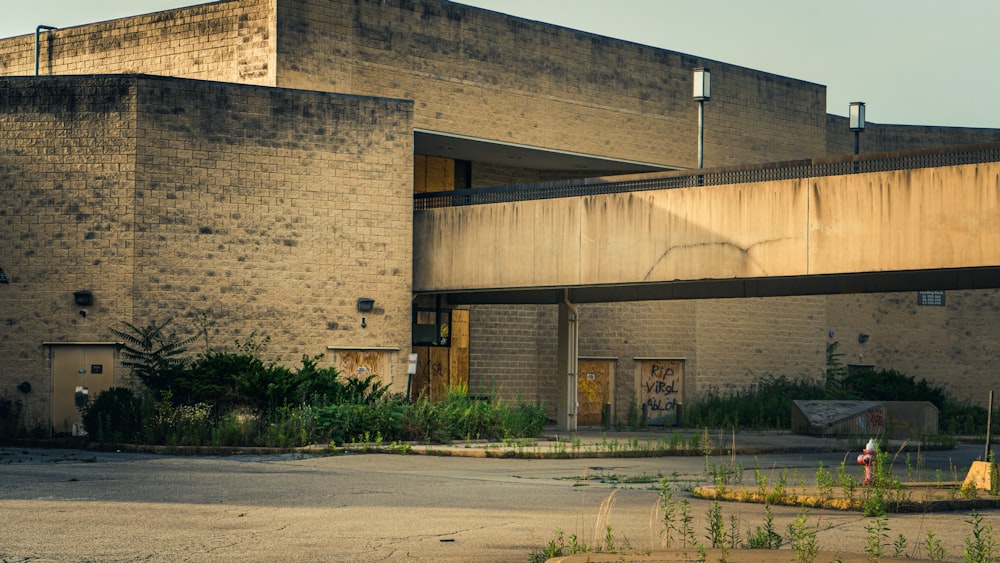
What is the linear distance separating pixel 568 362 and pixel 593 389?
604cm

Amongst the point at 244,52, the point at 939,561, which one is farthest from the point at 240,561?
the point at 244,52

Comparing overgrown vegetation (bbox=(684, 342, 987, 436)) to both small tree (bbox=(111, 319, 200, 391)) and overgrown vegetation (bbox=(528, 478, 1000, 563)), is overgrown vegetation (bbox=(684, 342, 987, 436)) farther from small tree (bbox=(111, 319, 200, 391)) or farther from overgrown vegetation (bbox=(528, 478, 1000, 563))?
overgrown vegetation (bbox=(528, 478, 1000, 563))

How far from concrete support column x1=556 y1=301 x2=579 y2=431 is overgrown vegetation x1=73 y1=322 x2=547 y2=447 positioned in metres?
5.13

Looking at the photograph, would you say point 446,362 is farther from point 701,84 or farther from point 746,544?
point 746,544

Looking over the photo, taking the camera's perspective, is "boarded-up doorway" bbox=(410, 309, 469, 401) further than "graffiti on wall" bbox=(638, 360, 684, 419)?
No

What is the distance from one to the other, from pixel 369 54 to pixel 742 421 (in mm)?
15885

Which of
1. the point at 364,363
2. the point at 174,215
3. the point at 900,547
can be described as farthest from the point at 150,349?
the point at 900,547

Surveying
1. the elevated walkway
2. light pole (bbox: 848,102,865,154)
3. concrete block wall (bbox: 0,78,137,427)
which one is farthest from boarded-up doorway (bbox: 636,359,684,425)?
concrete block wall (bbox: 0,78,137,427)

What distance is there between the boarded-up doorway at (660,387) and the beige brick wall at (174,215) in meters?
12.5

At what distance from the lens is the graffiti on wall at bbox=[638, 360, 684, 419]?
40562 millimetres

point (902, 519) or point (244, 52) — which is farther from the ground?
point (244, 52)

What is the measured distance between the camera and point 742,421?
1535 inches

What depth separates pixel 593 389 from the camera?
131 feet

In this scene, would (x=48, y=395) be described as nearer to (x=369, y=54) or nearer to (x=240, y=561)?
(x=369, y=54)
